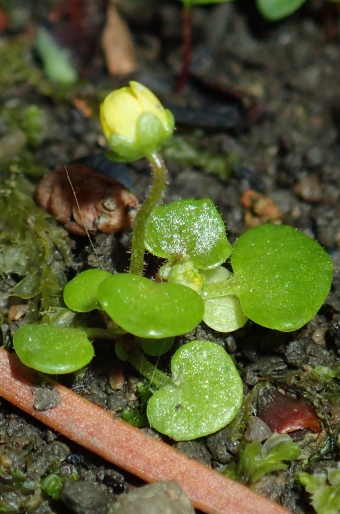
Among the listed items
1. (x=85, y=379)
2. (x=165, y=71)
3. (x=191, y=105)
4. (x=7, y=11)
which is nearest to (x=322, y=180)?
(x=191, y=105)

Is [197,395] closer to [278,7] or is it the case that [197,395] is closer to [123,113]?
[123,113]

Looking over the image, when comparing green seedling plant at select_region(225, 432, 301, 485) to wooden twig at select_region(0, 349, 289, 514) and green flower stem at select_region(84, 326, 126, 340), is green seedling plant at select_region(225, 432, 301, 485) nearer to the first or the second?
wooden twig at select_region(0, 349, 289, 514)

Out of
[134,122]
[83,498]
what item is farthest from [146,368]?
[134,122]

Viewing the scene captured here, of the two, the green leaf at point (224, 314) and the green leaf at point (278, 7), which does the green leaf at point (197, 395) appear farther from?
the green leaf at point (278, 7)

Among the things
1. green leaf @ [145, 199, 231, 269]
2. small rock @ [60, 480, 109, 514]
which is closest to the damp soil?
small rock @ [60, 480, 109, 514]

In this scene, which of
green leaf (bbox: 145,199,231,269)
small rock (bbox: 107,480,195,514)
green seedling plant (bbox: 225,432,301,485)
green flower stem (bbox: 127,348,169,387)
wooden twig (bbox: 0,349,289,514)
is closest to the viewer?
small rock (bbox: 107,480,195,514)

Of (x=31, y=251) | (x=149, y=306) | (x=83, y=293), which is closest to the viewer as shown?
(x=149, y=306)

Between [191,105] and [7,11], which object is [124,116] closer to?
[191,105]
